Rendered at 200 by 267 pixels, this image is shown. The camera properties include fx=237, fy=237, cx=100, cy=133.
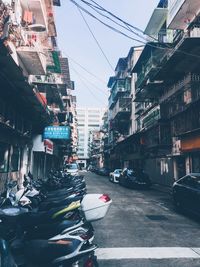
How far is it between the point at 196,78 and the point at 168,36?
758cm

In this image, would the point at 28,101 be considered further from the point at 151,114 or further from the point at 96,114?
the point at 96,114

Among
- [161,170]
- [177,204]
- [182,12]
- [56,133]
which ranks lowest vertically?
[177,204]

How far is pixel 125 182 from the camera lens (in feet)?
66.8

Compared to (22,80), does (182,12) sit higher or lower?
higher

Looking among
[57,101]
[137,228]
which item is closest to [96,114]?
[57,101]

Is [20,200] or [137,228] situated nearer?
[20,200]

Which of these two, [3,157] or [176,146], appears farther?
[176,146]

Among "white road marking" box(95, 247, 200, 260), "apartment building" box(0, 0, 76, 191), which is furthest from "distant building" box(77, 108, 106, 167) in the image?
"white road marking" box(95, 247, 200, 260)

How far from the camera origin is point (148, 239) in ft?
19.9

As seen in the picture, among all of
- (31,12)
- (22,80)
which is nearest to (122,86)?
(31,12)

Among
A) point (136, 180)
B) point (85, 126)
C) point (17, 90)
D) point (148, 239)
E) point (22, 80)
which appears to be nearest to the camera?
point (148, 239)

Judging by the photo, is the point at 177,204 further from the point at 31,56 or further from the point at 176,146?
the point at 176,146

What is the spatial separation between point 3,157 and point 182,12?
14995 mm

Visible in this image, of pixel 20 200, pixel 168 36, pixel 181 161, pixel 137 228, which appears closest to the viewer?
pixel 20 200
